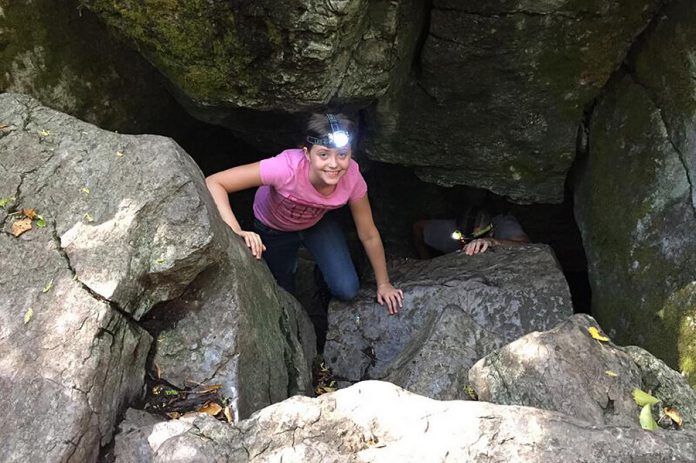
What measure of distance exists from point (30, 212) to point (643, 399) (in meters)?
3.60

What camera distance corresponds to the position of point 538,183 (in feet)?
18.1

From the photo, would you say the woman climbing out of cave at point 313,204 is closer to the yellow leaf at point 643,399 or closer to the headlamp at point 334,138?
the headlamp at point 334,138

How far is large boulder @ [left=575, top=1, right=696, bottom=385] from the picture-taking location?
13.1ft

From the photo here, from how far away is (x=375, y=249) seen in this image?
506cm

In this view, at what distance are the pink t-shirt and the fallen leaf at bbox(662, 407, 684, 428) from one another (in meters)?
2.69

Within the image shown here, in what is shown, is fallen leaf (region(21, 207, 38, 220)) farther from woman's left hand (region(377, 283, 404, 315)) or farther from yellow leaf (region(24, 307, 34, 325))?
woman's left hand (region(377, 283, 404, 315))

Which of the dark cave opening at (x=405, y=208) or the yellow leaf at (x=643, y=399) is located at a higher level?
the dark cave opening at (x=405, y=208)

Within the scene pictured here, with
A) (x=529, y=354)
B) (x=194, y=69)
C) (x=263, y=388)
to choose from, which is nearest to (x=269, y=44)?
(x=194, y=69)

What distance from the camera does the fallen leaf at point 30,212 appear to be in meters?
3.26

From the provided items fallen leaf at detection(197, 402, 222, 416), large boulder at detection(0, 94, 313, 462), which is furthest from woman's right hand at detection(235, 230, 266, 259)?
fallen leaf at detection(197, 402, 222, 416)

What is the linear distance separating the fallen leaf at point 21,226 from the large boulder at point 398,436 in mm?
1299

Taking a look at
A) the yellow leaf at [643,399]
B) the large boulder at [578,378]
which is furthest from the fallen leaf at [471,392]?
the yellow leaf at [643,399]

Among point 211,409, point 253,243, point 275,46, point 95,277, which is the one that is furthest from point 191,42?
point 211,409

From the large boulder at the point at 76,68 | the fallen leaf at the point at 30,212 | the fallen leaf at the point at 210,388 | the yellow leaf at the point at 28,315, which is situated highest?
the large boulder at the point at 76,68
